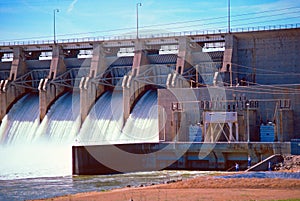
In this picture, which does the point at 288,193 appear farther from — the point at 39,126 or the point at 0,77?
the point at 0,77

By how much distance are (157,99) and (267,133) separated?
8443 millimetres

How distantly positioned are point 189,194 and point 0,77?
105 feet

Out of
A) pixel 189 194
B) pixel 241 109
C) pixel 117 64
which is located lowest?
pixel 189 194

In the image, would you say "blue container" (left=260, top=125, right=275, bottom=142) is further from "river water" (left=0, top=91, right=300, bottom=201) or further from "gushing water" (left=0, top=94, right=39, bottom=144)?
"gushing water" (left=0, top=94, right=39, bottom=144)

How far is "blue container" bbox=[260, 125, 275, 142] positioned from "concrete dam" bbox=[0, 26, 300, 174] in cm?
5

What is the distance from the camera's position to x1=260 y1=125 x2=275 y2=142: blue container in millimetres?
34406

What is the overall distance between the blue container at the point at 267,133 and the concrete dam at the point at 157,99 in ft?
0.17

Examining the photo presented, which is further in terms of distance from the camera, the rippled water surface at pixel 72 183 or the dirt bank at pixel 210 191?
the rippled water surface at pixel 72 183

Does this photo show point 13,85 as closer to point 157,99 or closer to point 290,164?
point 157,99

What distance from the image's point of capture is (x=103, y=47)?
4644 centimetres

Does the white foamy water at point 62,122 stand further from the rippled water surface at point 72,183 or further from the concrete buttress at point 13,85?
the rippled water surface at point 72,183

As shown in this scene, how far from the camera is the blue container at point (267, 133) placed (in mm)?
34406

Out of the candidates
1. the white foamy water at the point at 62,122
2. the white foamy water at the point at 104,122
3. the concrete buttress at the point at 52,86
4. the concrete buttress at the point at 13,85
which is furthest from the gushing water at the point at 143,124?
the concrete buttress at the point at 13,85

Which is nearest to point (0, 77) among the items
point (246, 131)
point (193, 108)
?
point (193, 108)
